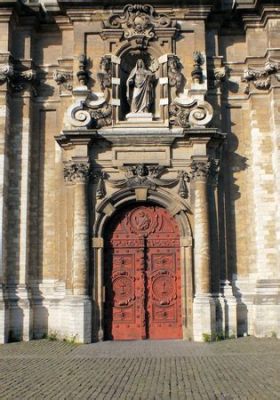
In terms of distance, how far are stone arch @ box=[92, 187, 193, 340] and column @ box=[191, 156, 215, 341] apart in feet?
0.63

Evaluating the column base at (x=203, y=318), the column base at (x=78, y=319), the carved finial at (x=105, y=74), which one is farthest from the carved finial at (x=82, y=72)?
the column base at (x=203, y=318)

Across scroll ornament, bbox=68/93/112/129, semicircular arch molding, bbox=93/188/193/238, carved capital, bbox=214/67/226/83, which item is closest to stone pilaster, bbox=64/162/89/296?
semicircular arch molding, bbox=93/188/193/238

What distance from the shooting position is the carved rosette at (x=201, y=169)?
12688mm

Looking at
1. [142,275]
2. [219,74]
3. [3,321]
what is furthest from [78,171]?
[219,74]

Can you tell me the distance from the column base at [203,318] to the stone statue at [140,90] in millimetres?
4764

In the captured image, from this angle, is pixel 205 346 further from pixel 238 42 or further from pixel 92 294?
pixel 238 42

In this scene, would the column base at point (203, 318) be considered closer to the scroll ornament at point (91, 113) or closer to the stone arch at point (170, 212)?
the stone arch at point (170, 212)

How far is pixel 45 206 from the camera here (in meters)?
13.5

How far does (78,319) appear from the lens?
1210 centimetres

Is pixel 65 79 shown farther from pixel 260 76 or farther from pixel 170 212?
pixel 260 76

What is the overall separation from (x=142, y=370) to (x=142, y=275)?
409 cm

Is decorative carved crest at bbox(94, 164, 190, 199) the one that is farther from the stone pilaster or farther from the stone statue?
the stone statue

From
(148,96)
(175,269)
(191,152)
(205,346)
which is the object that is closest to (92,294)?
(175,269)

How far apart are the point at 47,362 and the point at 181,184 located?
17.1ft
